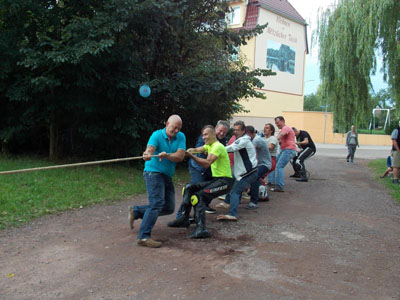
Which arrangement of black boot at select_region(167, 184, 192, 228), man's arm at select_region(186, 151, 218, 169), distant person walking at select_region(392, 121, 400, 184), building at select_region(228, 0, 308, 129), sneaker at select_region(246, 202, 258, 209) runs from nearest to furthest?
1. man's arm at select_region(186, 151, 218, 169)
2. black boot at select_region(167, 184, 192, 228)
3. sneaker at select_region(246, 202, 258, 209)
4. distant person walking at select_region(392, 121, 400, 184)
5. building at select_region(228, 0, 308, 129)

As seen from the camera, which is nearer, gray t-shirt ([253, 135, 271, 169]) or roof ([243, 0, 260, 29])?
gray t-shirt ([253, 135, 271, 169])

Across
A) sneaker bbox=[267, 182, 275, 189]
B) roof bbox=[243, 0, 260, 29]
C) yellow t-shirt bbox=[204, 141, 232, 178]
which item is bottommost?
sneaker bbox=[267, 182, 275, 189]

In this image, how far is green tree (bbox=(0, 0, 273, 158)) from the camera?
9422mm

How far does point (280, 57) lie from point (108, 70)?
1129 inches

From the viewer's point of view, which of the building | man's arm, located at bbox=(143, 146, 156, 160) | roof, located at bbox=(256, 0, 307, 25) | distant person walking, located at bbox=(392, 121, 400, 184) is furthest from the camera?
roof, located at bbox=(256, 0, 307, 25)

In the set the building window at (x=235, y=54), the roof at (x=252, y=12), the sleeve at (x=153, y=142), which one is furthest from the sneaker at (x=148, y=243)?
the roof at (x=252, y=12)

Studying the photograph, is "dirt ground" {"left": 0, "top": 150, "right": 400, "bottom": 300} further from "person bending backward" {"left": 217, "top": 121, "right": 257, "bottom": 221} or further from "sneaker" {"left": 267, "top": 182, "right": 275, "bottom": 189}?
"sneaker" {"left": 267, "top": 182, "right": 275, "bottom": 189}

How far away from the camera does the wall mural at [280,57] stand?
35.0 metres

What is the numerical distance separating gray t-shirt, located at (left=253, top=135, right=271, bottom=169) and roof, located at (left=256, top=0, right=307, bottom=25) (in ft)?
92.2

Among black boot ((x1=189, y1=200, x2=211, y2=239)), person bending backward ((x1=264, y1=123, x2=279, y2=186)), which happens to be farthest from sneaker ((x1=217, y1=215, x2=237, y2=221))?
person bending backward ((x1=264, y1=123, x2=279, y2=186))

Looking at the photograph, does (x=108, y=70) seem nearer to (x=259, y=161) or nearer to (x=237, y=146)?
(x=259, y=161)

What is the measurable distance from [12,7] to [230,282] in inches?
375

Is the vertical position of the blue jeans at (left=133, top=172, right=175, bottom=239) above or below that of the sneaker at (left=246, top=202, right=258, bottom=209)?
above

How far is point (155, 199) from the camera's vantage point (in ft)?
16.7
